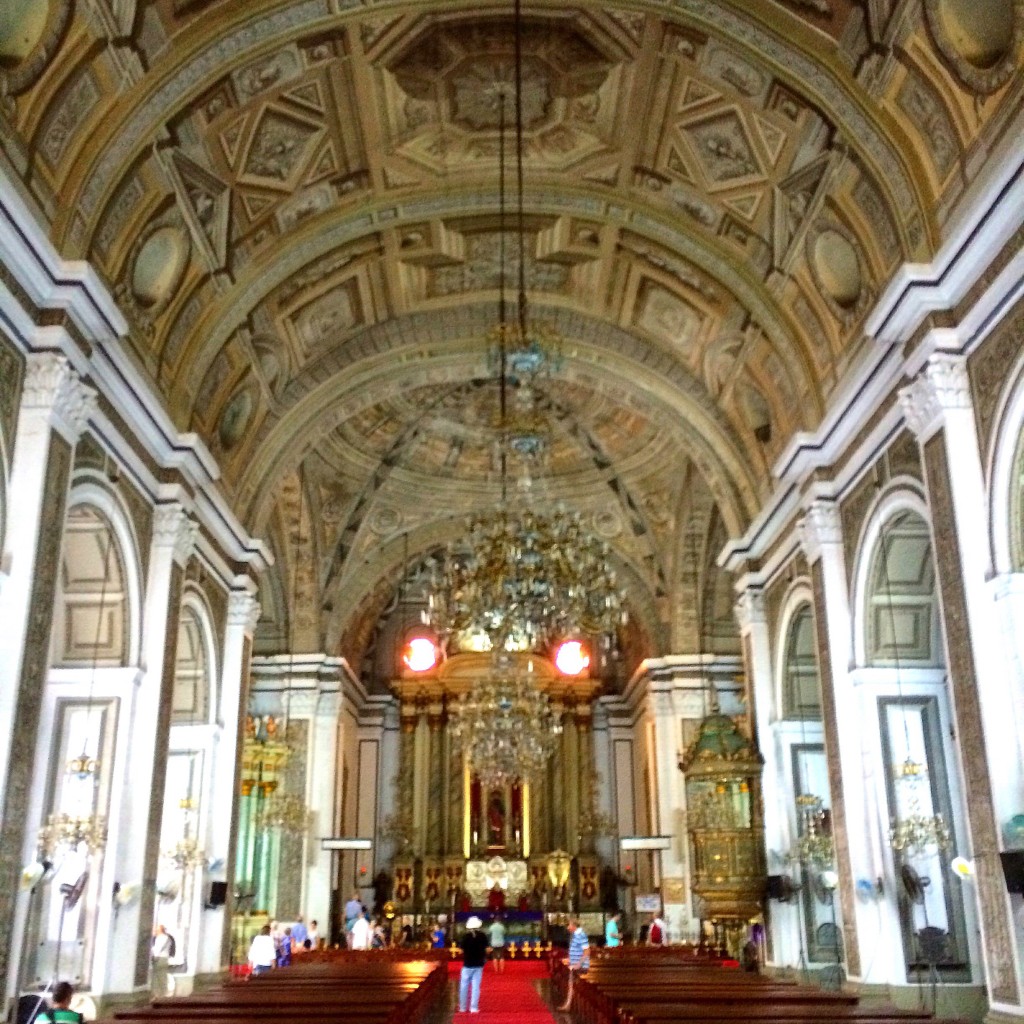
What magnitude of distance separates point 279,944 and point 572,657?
12.0m

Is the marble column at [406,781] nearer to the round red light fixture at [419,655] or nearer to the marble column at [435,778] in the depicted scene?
the marble column at [435,778]

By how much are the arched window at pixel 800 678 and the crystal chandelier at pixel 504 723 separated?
4357mm

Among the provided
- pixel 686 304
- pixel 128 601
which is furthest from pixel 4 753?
pixel 686 304

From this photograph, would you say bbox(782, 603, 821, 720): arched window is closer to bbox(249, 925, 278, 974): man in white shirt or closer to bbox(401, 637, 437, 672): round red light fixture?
bbox(249, 925, 278, 974): man in white shirt

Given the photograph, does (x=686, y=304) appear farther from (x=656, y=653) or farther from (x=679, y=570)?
(x=656, y=653)

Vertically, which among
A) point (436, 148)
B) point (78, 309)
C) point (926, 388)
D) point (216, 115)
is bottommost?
point (926, 388)

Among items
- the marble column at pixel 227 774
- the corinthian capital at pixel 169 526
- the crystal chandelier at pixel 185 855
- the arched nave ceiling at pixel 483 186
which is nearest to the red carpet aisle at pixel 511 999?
the marble column at pixel 227 774

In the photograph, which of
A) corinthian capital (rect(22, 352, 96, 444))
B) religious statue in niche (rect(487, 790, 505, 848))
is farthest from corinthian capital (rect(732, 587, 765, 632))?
religious statue in niche (rect(487, 790, 505, 848))

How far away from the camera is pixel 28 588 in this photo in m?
8.24

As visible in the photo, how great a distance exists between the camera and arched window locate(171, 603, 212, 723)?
13.8 m

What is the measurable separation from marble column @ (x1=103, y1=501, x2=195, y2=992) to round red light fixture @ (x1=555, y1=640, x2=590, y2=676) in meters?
15.6

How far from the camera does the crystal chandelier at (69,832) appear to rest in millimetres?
8901

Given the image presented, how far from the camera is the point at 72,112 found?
29.8 feet

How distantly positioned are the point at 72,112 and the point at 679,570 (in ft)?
46.5
